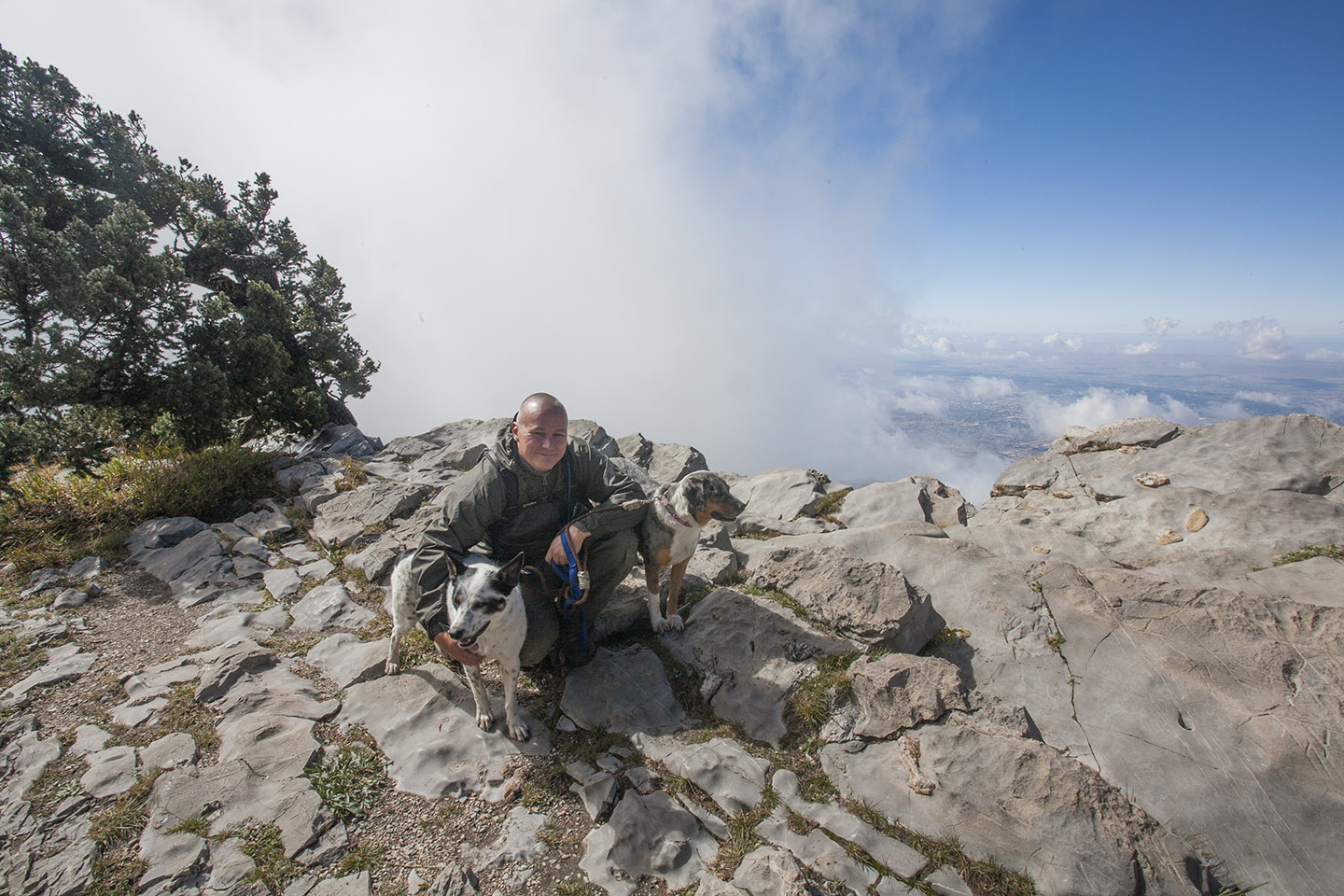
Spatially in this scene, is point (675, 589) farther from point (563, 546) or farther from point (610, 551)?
point (563, 546)

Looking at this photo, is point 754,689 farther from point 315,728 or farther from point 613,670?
point 315,728

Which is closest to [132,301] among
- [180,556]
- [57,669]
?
[180,556]

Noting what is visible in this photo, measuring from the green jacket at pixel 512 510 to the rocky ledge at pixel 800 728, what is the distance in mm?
1324

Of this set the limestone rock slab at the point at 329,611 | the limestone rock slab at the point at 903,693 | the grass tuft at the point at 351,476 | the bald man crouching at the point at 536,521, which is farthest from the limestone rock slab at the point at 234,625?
the limestone rock slab at the point at 903,693

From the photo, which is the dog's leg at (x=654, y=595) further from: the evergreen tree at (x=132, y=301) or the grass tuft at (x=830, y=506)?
the evergreen tree at (x=132, y=301)

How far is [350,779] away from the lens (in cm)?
424

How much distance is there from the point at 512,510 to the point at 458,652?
1.50 metres

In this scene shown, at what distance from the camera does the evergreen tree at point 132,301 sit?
9156mm

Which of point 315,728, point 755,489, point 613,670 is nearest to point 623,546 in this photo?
point 613,670

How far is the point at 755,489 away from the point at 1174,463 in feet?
25.4

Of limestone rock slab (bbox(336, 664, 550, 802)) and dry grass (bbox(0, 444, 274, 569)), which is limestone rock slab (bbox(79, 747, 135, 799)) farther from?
dry grass (bbox(0, 444, 274, 569))

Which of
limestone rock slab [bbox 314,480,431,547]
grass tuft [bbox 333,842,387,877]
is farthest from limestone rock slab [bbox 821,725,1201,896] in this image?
limestone rock slab [bbox 314,480,431,547]

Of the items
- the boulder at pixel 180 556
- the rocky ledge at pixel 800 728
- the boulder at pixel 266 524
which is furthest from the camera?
the boulder at pixel 266 524

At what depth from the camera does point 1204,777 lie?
415cm
